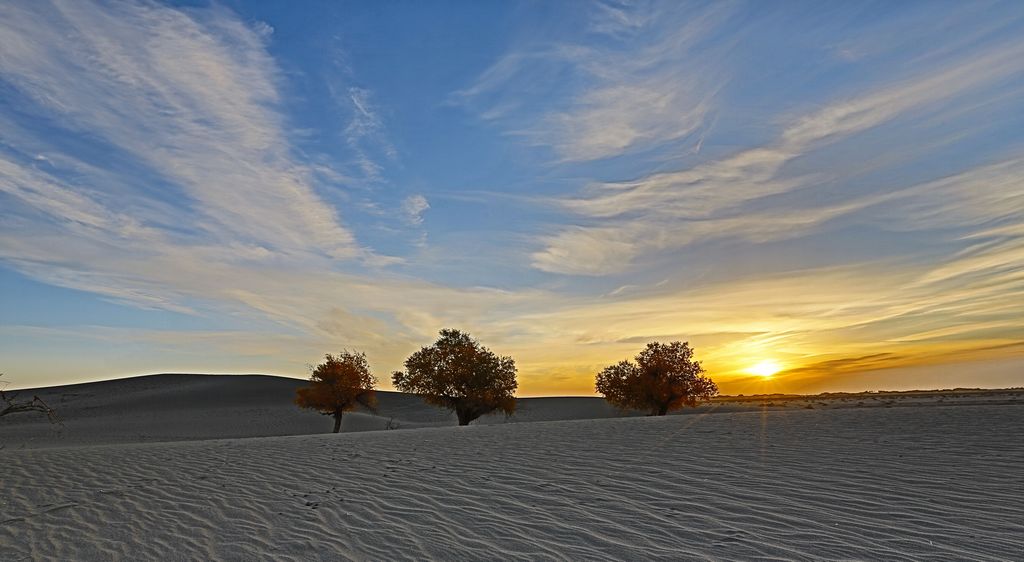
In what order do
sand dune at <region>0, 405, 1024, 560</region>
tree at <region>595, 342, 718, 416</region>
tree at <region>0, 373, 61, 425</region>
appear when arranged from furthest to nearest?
tree at <region>595, 342, 718, 416</region> < sand dune at <region>0, 405, 1024, 560</region> < tree at <region>0, 373, 61, 425</region>

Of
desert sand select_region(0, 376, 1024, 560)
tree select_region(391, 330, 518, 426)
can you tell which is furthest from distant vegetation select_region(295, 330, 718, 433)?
desert sand select_region(0, 376, 1024, 560)

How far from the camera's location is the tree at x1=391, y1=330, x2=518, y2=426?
35875mm

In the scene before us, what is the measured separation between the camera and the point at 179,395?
63.8 meters

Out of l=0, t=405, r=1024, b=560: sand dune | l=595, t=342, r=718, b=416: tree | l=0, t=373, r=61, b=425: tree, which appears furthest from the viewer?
Answer: l=595, t=342, r=718, b=416: tree

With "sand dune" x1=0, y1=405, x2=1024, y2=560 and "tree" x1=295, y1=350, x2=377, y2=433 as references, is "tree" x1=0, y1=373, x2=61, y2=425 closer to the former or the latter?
"sand dune" x1=0, y1=405, x2=1024, y2=560

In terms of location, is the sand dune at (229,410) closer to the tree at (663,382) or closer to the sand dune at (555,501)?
Answer: the tree at (663,382)

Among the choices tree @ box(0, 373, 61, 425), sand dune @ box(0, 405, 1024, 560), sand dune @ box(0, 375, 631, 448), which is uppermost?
sand dune @ box(0, 375, 631, 448)

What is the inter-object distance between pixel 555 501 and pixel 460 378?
28.2 m

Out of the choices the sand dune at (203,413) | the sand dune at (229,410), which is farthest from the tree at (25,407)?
the sand dune at (203,413)

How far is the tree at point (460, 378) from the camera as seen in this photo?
35875 mm

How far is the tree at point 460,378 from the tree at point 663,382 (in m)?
7.37

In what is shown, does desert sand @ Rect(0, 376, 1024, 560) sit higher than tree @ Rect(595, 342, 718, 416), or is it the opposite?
tree @ Rect(595, 342, 718, 416)

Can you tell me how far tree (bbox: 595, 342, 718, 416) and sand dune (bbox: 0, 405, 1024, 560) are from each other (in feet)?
71.0

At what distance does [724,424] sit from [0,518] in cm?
1627
